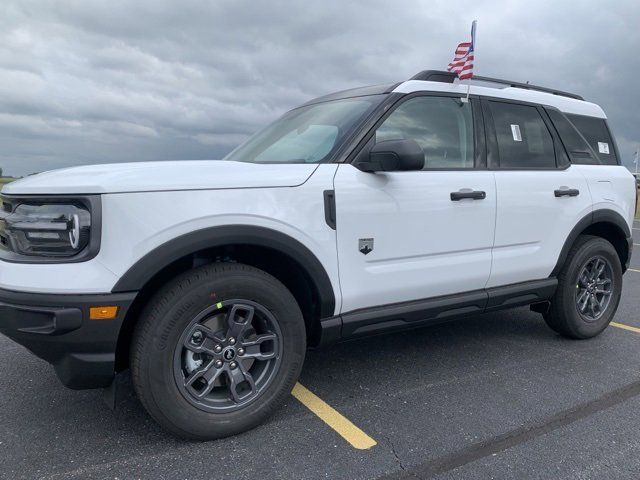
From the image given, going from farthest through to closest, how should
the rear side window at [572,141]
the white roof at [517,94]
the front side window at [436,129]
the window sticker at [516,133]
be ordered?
the rear side window at [572,141]
the window sticker at [516,133]
the white roof at [517,94]
the front side window at [436,129]

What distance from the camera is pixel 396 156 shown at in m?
2.81

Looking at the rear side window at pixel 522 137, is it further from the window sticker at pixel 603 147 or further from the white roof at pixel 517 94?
the window sticker at pixel 603 147

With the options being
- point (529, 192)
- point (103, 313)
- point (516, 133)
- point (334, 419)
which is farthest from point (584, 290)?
point (103, 313)

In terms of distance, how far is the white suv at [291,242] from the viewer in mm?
2332

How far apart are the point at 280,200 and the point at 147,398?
115 centimetres

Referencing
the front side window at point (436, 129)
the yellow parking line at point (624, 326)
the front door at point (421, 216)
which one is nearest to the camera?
the front door at point (421, 216)

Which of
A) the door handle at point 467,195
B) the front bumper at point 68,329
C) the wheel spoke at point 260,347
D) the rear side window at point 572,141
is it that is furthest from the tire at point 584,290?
the front bumper at point 68,329

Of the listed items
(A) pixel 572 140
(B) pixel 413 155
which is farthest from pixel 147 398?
(A) pixel 572 140

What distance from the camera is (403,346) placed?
414 cm

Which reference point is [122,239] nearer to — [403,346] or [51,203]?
[51,203]

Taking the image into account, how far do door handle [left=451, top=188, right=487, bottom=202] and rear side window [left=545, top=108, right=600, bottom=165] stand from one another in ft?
3.99

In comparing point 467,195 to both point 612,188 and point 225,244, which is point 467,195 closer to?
point 225,244

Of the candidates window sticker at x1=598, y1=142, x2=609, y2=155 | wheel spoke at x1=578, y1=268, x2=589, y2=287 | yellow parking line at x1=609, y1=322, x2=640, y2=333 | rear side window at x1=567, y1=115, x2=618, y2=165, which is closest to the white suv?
wheel spoke at x1=578, y1=268, x2=589, y2=287

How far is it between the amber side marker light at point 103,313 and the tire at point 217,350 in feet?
0.52
